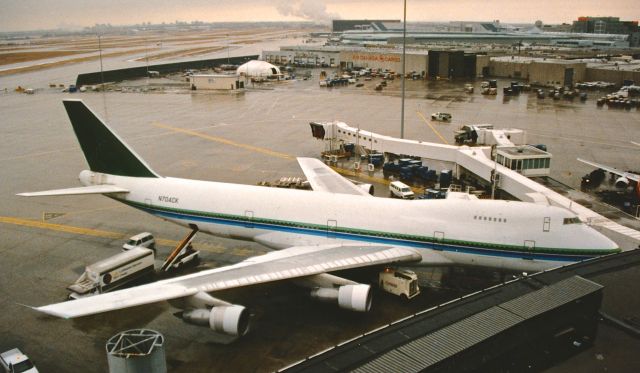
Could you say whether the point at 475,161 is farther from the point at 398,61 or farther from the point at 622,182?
the point at 398,61

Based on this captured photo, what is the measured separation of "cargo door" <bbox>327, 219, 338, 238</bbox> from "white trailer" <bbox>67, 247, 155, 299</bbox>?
36.1 ft

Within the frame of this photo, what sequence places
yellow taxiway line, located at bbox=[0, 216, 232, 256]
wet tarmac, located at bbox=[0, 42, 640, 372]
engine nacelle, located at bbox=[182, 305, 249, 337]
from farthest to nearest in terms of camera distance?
yellow taxiway line, located at bbox=[0, 216, 232, 256], wet tarmac, located at bbox=[0, 42, 640, 372], engine nacelle, located at bbox=[182, 305, 249, 337]

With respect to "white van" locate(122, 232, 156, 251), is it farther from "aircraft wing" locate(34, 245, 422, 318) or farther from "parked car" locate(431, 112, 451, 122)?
"parked car" locate(431, 112, 451, 122)

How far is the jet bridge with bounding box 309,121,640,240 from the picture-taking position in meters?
35.1

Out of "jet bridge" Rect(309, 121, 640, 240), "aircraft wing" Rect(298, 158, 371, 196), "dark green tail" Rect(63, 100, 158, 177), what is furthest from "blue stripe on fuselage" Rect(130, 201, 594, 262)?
"jet bridge" Rect(309, 121, 640, 240)

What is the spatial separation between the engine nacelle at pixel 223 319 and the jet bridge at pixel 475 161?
22.0 meters

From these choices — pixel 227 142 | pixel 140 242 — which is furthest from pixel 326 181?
pixel 227 142

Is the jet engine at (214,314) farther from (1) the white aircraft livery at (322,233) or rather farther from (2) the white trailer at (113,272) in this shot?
(2) the white trailer at (113,272)

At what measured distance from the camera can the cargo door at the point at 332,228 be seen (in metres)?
30.8

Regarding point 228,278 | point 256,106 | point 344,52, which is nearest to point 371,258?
point 228,278

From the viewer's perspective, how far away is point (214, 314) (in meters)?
23.9

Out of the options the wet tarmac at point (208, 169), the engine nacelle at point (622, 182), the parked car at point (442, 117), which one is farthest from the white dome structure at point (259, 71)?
the engine nacelle at point (622, 182)

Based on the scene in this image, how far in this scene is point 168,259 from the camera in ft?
109

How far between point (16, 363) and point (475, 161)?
1501 inches
